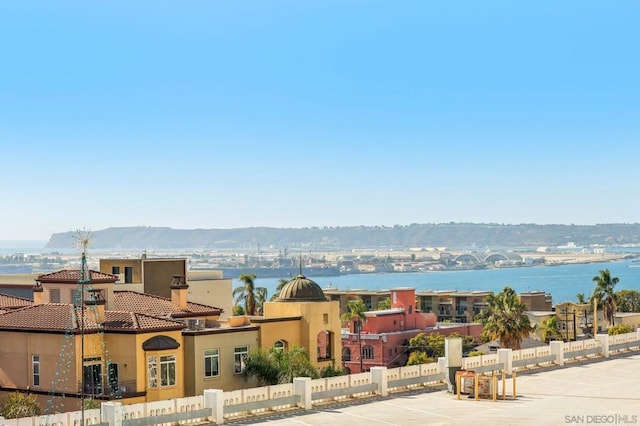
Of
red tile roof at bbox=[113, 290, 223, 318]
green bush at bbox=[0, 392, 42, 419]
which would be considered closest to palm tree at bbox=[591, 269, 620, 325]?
red tile roof at bbox=[113, 290, 223, 318]

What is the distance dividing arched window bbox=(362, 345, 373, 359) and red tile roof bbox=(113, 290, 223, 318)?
263ft

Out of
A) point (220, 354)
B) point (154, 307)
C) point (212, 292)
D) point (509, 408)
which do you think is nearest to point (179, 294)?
point (154, 307)

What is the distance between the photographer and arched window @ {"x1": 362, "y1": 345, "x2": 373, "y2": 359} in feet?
438

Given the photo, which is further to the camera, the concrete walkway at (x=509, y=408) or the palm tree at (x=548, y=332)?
the palm tree at (x=548, y=332)

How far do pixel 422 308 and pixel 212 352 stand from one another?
155 m

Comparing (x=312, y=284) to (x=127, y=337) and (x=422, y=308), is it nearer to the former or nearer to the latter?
(x=127, y=337)

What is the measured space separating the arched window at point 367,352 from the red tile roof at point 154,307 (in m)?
80.1

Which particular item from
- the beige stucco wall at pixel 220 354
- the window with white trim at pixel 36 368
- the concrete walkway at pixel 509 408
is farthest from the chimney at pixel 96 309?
the concrete walkway at pixel 509 408

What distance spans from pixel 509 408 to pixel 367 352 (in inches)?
3951

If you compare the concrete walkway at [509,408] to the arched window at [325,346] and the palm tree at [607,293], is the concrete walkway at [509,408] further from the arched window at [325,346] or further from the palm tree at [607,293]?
the palm tree at [607,293]

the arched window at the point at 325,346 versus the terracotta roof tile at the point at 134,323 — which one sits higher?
the terracotta roof tile at the point at 134,323

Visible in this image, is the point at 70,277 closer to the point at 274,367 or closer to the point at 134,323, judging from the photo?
the point at 134,323

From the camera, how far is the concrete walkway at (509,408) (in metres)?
31.9

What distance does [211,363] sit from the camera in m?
46.2
